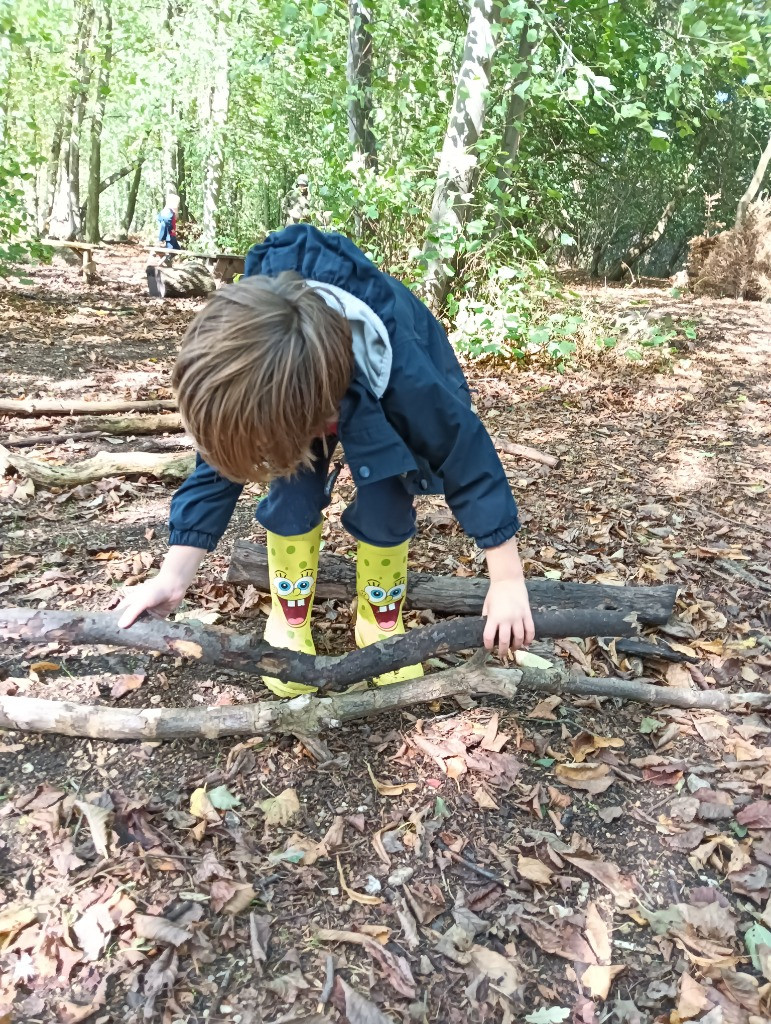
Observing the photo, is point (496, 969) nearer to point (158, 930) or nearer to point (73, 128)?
point (158, 930)

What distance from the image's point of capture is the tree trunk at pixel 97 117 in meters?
14.0

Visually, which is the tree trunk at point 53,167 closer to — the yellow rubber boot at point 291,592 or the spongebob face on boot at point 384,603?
the yellow rubber boot at point 291,592

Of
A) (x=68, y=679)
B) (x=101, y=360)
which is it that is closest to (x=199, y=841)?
(x=68, y=679)

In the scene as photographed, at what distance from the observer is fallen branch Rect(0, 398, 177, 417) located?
4438mm

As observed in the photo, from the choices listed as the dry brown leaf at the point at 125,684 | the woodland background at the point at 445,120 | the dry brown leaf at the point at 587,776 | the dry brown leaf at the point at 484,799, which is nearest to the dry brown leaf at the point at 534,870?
the dry brown leaf at the point at 484,799

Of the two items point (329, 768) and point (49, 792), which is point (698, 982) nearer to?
point (329, 768)

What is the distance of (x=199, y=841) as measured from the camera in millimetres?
1690

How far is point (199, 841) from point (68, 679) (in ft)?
2.47

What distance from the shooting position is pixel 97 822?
1.70 m

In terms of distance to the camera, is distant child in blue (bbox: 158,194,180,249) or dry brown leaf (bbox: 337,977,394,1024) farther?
distant child in blue (bbox: 158,194,180,249)

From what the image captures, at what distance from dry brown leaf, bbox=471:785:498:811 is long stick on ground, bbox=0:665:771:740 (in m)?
0.26

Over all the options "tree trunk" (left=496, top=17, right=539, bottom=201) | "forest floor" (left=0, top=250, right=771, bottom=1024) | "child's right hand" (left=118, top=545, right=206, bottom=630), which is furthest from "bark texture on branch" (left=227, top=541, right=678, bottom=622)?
"tree trunk" (left=496, top=17, right=539, bottom=201)

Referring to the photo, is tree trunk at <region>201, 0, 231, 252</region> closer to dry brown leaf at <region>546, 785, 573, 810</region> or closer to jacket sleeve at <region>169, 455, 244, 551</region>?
jacket sleeve at <region>169, 455, 244, 551</region>

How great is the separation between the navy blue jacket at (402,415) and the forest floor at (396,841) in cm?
73
